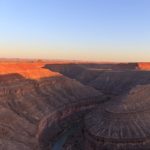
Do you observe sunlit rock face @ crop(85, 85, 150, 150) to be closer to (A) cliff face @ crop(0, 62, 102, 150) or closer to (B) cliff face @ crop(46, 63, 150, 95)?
(A) cliff face @ crop(0, 62, 102, 150)

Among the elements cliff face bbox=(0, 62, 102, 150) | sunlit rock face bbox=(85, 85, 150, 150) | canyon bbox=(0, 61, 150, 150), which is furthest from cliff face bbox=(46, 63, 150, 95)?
sunlit rock face bbox=(85, 85, 150, 150)

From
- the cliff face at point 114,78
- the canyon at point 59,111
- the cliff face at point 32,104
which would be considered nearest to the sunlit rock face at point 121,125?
the canyon at point 59,111

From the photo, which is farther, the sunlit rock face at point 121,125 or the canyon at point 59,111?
the canyon at point 59,111

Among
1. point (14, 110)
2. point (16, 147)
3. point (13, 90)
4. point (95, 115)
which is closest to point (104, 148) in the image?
point (95, 115)

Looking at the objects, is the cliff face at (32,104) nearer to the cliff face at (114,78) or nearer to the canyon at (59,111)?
the canyon at (59,111)

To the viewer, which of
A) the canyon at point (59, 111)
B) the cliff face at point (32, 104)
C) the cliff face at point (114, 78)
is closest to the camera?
the cliff face at point (32, 104)

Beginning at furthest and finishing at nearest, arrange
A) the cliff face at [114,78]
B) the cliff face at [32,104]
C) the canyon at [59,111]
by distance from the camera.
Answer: the cliff face at [114,78] < the canyon at [59,111] < the cliff face at [32,104]

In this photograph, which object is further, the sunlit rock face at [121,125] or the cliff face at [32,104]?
the cliff face at [32,104]

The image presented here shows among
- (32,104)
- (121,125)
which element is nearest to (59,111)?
(32,104)
